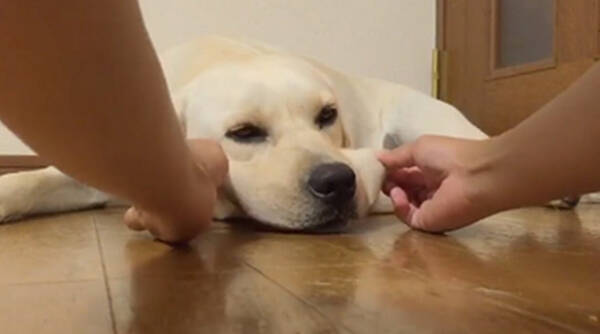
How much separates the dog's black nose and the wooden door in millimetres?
1124

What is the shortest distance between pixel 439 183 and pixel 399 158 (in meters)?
0.17

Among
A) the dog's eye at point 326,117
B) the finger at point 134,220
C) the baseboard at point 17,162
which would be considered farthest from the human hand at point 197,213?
the baseboard at point 17,162

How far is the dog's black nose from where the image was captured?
1.33m

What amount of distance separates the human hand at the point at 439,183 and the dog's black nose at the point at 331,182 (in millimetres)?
75

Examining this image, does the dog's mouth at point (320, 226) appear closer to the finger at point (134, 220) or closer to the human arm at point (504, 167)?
the human arm at point (504, 167)

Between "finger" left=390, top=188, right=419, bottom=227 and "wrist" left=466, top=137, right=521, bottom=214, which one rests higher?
"wrist" left=466, top=137, right=521, bottom=214

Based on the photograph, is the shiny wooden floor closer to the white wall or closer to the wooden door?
the wooden door

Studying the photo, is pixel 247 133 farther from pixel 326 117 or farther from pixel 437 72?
pixel 437 72

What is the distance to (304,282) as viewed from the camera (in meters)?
0.86

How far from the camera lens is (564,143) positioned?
614mm

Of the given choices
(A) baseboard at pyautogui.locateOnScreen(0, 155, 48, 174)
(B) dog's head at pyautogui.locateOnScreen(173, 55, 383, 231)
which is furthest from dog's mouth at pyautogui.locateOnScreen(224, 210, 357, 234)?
(A) baseboard at pyautogui.locateOnScreen(0, 155, 48, 174)

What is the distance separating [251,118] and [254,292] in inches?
28.2

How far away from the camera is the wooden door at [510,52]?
89.8 inches

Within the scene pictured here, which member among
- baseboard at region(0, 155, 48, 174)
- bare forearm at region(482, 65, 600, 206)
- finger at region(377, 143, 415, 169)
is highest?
bare forearm at region(482, 65, 600, 206)
